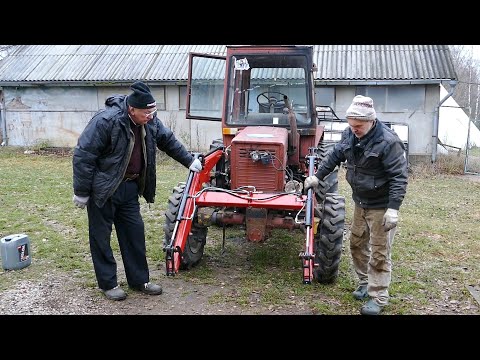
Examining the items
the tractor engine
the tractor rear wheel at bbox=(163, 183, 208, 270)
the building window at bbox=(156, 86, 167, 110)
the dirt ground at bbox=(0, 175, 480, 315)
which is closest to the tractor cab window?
the tractor engine

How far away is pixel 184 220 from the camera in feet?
14.9

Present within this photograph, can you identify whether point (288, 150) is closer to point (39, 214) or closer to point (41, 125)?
point (39, 214)

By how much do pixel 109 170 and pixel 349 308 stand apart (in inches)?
90.9

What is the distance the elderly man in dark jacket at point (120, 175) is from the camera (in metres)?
4.03

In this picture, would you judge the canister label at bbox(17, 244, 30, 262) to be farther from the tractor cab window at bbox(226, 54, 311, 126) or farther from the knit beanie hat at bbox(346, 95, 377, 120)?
the knit beanie hat at bbox(346, 95, 377, 120)

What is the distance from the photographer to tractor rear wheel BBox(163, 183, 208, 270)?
491 centimetres

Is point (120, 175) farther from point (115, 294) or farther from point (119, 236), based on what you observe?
point (115, 294)

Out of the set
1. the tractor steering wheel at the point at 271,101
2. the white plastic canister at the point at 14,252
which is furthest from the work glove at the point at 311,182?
the white plastic canister at the point at 14,252

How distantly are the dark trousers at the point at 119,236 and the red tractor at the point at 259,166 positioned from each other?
357mm

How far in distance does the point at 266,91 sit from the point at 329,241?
2239 mm

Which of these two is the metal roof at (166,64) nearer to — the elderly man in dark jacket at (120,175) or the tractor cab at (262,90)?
the tractor cab at (262,90)

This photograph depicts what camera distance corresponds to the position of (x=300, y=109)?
5785 millimetres

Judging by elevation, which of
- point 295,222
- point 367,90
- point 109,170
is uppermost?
point 367,90

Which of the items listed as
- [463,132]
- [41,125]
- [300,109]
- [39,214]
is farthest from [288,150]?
[463,132]
